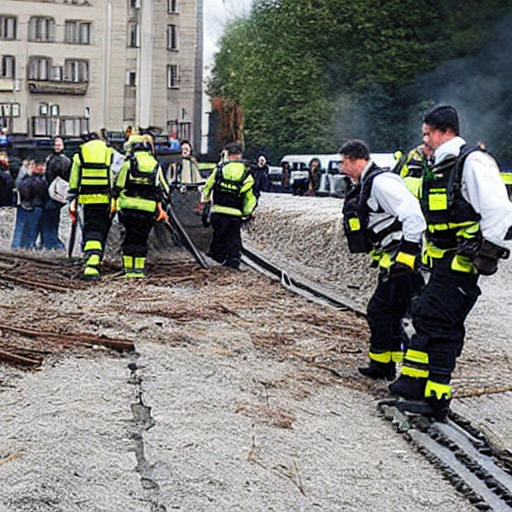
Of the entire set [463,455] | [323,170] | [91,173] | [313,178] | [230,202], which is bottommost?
[463,455]

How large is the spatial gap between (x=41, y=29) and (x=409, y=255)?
43.6 m

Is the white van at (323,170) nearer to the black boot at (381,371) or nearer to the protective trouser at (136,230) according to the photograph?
the protective trouser at (136,230)

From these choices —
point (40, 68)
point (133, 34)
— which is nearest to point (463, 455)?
point (133, 34)

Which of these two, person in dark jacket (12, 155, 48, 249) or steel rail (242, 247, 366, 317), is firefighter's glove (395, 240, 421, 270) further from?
person in dark jacket (12, 155, 48, 249)

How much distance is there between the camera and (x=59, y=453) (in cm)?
550

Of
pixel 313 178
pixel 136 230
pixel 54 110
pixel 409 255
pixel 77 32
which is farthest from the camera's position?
pixel 77 32

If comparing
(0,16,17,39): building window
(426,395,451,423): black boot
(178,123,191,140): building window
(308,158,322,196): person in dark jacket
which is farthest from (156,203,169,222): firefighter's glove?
(0,16,17,39): building window

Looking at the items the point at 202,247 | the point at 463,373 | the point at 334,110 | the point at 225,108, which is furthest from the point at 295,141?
the point at 463,373

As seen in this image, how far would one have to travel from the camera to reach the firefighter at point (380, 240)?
7871mm

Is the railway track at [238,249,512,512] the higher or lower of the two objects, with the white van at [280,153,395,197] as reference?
lower

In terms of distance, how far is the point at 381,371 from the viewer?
812cm

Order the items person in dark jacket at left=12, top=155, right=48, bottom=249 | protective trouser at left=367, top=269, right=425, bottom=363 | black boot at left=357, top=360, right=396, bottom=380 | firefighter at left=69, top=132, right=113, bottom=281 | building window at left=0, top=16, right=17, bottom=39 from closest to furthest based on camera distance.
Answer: protective trouser at left=367, top=269, right=425, bottom=363, black boot at left=357, top=360, right=396, bottom=380, firefighter at left=69, top=132, right=113, bottom=281, person in dark jacket at left=12, top=155, right=48, bottom=249, building window at left=0, top=16, right=17, bottom=39

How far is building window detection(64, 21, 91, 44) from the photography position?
48750 mm

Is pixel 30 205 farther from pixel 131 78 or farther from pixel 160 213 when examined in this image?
pixel 131 78
